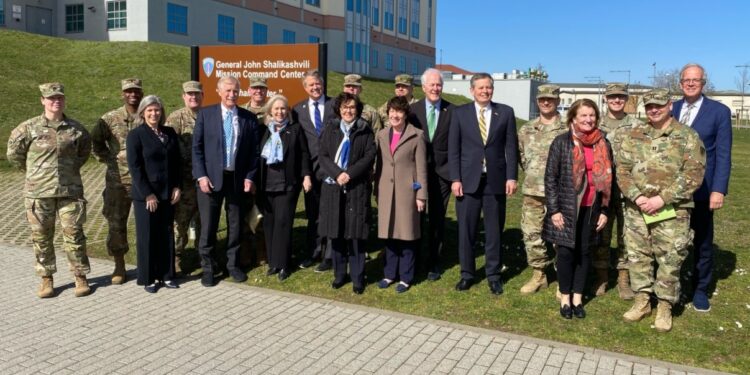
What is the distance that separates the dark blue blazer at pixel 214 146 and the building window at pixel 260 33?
129 feet

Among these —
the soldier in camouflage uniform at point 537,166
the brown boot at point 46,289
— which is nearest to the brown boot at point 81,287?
the brown boot at point 46,289

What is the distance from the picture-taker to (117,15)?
112 feet

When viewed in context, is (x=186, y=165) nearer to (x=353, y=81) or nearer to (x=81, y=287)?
(x=81, y=287)

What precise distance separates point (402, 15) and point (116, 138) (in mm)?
63264

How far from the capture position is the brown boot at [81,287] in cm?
588

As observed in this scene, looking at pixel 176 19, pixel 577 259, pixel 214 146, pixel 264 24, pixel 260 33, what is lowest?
pixel 577 259

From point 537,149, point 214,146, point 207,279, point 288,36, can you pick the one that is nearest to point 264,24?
point 288,36

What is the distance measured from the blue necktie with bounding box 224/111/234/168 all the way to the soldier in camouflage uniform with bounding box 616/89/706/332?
3799 mm

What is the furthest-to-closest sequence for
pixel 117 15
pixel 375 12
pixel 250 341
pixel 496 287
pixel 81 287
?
pixel 375 12 < pixel 117 15 < pixel 496 287 < pixel 81 287 < pixel 250 341

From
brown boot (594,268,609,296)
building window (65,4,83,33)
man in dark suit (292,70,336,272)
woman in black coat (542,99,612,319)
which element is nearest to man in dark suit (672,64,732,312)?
brown boot (594,268,609,296)

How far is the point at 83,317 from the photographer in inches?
208

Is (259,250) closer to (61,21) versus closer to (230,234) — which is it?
(230,234)

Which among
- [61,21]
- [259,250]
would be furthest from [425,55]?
[259,250]

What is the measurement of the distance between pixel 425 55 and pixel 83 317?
6925 cm
